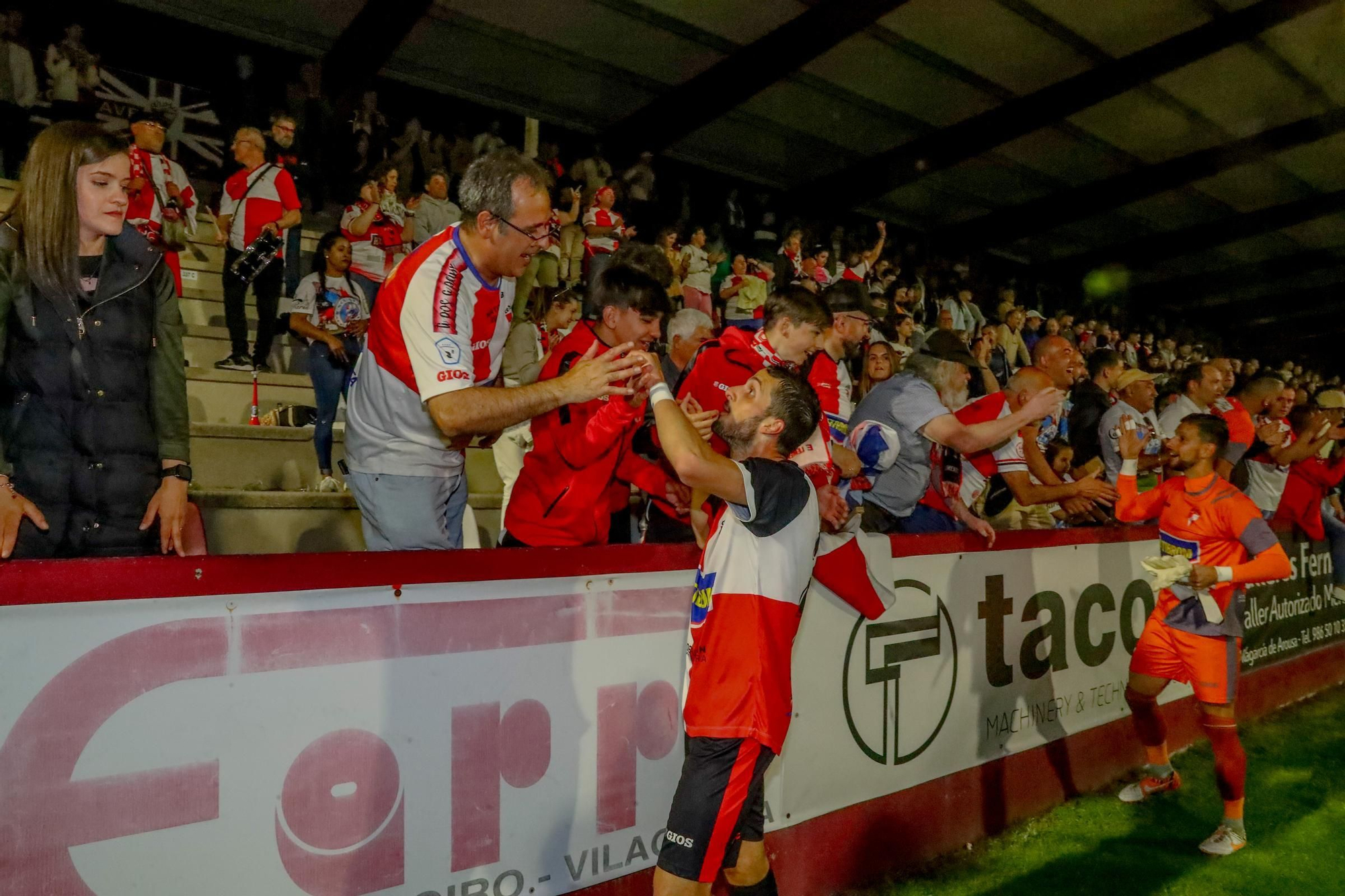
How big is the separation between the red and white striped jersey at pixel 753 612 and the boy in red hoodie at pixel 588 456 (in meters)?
0.67

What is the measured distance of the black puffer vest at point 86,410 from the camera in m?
2.26

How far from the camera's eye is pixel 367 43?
10.7m

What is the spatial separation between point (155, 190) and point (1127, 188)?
16864 millimetres

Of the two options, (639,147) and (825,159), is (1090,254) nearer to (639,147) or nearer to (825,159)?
(825,159)

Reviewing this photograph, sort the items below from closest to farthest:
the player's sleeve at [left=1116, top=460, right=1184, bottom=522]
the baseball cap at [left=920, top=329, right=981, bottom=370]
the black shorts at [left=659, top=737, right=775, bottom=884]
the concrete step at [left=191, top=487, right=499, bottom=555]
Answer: the black shorts at [left=659, top=737, right=775, bottom=884] < the baseball cap at [left=920, top=329, right=981, bottom=370] < the concrete step at [left=191, top=487, right=499, bottom=555] < the player's sleeve at [left=1116, top=460, right=1184, bottom=522]

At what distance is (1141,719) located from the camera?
480 centimetres

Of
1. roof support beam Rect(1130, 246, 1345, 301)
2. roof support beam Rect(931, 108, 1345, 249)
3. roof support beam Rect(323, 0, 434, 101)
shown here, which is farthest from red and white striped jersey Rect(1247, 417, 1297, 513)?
roof support beam Rect(1130, 246, 1345, 301)

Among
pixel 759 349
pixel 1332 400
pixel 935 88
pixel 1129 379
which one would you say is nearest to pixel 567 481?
pixel 759 349

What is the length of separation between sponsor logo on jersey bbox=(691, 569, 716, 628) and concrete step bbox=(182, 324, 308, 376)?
18.5 feet

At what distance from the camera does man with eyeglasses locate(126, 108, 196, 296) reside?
6.51 meters

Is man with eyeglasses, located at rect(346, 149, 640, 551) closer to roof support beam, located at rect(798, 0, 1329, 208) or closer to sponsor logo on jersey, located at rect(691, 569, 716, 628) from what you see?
sponsor logo on jersey, located at rect(691, 569, 716, 628)

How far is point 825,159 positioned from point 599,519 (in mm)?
14794

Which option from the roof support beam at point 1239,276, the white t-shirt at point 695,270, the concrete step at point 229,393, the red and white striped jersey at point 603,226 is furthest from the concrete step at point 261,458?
the roof support beam at point 1239,276

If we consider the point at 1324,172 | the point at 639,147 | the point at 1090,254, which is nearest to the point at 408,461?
the point at 639,147
